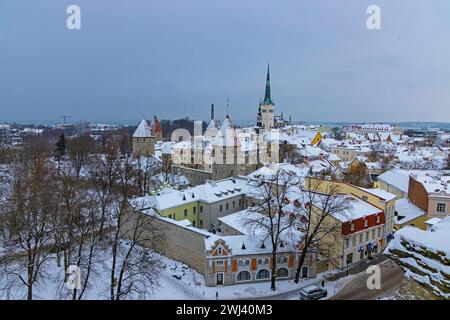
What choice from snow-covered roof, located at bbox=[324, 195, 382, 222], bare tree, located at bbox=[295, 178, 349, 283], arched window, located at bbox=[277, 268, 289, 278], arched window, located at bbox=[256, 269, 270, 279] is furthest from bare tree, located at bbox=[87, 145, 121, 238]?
snow-covered roof, located at bbox=[324, 195, 382, 222]

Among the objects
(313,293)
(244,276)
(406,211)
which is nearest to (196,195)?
(244,276)

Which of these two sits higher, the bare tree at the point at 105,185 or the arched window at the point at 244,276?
the bare tree at the point at 105,185

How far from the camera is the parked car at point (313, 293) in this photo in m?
9.82

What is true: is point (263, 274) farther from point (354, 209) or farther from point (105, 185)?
point (105, 185)

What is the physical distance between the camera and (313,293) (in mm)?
9891

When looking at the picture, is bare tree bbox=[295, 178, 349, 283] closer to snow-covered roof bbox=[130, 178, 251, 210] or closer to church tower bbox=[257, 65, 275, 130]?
snow-covered roof bbox=[130, 178, 251, 210]

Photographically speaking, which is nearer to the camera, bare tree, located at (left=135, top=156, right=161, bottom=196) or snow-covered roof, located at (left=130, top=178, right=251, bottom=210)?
snow-covered roof, located at (left=130, top=178, right=251, bottom=210)

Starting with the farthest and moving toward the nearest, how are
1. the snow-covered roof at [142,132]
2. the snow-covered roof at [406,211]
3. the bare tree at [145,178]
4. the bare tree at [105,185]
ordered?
the snow-covered roof at [142,132], the bare tree at [145,178], the snow-covered roof at [406,211], the bare tree at [105,185]

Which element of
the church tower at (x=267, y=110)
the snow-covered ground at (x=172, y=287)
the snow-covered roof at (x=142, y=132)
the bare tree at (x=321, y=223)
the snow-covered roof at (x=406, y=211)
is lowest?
the snow-covered ground at (x=172, y=287)

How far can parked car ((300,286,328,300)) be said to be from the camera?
9.82m

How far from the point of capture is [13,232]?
1091 cm

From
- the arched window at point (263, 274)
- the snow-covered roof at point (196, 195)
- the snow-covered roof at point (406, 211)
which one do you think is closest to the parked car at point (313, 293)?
the arched window at point (263, 274)

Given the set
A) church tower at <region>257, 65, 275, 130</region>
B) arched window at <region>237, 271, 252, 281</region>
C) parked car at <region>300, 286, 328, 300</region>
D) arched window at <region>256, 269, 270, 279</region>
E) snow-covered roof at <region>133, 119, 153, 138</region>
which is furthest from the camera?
church tower at <region>257, 65, 275, 130</region>

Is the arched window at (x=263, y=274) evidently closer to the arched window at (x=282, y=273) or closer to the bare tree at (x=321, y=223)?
the arched window at (x=282, y=273)
